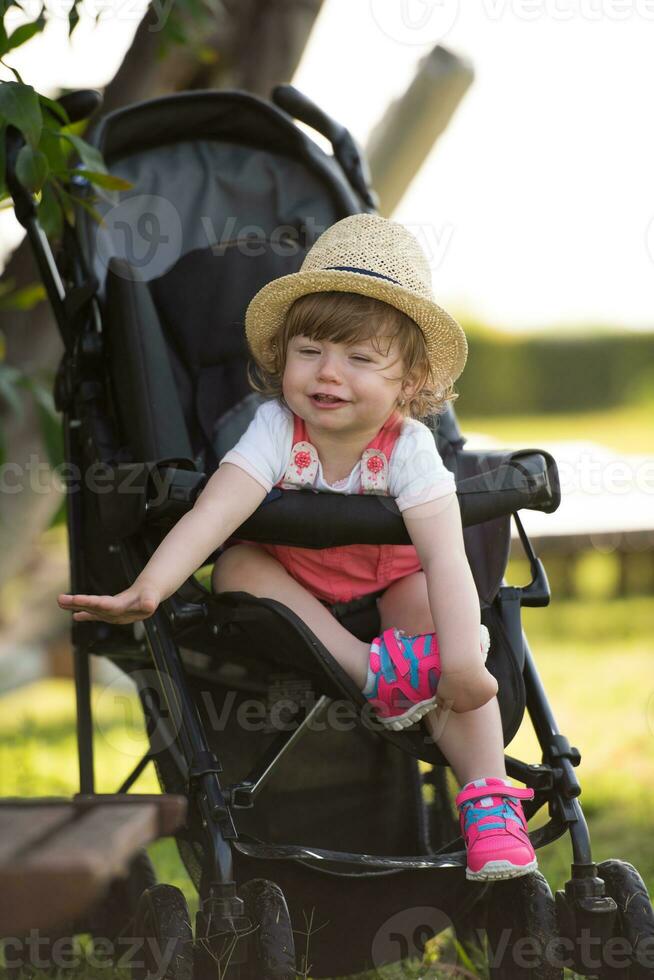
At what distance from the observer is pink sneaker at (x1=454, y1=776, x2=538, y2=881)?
1671 mm

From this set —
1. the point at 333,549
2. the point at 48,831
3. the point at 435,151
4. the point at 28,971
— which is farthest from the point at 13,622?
the point at 48,831

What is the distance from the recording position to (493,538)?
2.01m

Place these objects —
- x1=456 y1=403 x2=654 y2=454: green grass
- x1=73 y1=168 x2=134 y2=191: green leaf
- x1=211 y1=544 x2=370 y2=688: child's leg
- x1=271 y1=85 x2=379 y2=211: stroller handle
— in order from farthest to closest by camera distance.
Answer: x1=456 y1=403 x2=654 y2=454: green grass, x1=271 y1=85 x2=379 y2=211: stroller handle, x1=73 y1=168 x2=134 y2=191: green leaf, x1=211 y1=544 x2=370 y2=688: child's leg

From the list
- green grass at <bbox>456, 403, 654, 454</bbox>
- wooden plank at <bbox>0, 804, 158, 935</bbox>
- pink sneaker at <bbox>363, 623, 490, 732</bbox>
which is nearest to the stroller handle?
pink sneaker at <bbox>363, 623, 490, 732</bbox>

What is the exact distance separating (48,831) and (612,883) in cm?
100

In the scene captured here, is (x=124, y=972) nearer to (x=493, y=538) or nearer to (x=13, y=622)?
(x=493, y=538)

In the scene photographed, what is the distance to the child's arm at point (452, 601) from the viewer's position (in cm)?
171

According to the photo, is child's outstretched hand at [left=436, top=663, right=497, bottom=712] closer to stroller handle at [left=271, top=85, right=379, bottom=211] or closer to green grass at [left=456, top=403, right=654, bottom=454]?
stroller handle at [left=271, top=85, right=379, bottom=211]

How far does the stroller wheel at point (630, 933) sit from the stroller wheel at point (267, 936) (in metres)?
0.47

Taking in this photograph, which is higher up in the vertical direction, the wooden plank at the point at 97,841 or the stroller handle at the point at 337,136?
the stroller handle at the point at 337,136

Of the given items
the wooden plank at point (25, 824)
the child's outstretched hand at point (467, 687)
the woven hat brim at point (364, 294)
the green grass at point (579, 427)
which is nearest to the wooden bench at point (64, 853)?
the wooden plank at point (25, 824)

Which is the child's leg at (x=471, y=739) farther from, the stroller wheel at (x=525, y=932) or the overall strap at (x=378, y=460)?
the overall strap at (x=378, y=460)

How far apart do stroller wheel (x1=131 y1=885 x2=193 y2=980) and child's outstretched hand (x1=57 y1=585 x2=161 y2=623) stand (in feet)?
1.29

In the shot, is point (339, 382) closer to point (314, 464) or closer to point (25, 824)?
point (314, 464)
